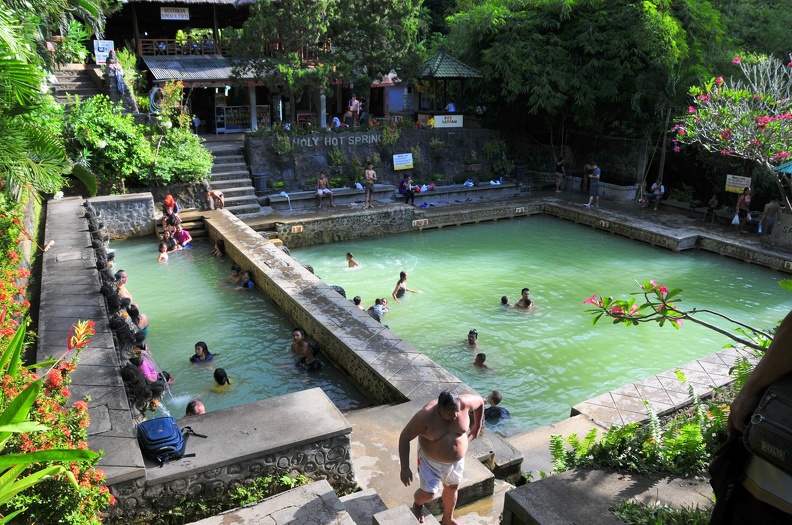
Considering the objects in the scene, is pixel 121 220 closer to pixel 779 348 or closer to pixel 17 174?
pixel 17 174

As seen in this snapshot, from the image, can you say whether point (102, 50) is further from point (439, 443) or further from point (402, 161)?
point (439, 443)

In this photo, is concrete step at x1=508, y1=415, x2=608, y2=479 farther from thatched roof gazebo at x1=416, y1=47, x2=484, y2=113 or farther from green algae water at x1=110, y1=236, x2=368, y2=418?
thatched roof gazebo at x1=416, y1=47, x2=484, y2=113

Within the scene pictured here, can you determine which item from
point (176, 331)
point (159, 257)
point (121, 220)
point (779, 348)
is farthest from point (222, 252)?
point (779, 348)

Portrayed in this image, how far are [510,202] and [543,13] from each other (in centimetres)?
681

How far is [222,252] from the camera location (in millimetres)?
14727

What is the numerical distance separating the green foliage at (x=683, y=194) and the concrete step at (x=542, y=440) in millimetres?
14352

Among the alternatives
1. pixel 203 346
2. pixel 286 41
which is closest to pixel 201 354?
pixel 203 346

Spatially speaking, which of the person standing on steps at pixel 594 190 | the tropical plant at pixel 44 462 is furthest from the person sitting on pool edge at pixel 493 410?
the person standing on steps at pixel 594 190

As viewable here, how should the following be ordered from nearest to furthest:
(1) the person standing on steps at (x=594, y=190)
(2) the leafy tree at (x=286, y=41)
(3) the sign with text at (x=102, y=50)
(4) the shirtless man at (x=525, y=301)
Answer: (4) the shirtless man at (x=525, y=301) < (2) the leafy tree at (x=286, y=41) < (1) the person standing on steps at (x=594, y=190) < (3) the sign with text at (x=102, y=50)

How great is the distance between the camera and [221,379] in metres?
8.47

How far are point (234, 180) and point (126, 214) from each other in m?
3.69

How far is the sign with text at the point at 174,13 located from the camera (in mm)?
23266

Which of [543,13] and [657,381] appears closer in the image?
[657,381]

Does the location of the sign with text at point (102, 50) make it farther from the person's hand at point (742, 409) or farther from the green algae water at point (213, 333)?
the person's hand at point (742, 409)
